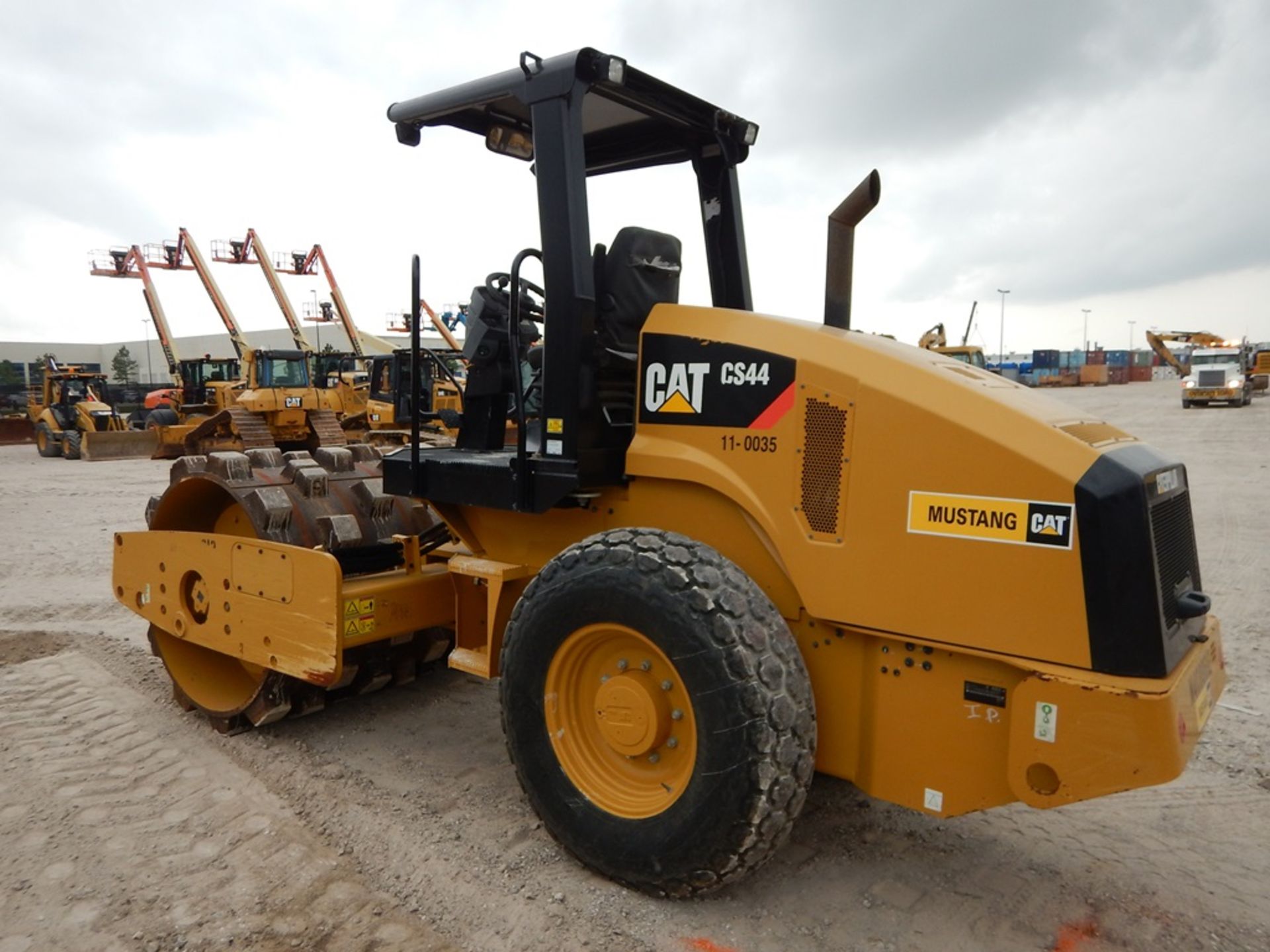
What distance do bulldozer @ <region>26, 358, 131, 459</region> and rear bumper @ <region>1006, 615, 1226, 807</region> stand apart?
22327 millimetres

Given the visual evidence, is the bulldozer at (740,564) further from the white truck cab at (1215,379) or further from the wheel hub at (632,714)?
the white truck cab at (1215,379)

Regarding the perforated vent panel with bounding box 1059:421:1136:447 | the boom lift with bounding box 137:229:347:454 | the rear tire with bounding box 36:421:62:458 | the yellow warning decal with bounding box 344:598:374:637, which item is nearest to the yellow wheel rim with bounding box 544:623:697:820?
the yellow warning decal with bounding box 344:598:374:637

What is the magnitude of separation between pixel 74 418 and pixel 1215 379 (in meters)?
32.7

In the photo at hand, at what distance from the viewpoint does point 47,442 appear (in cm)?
2222

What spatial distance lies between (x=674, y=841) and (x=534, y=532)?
1395 mm

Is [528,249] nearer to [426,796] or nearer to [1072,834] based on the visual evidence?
[426,796]

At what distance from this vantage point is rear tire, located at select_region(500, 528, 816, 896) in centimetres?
262

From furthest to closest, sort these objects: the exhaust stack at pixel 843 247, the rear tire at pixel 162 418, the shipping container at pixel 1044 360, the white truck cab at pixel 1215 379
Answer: the shipping container at pixel 1044 360
the white truck cab at pixel 1215 379
the rear tire at pixel 162 418
the exhaust stack at pixel 843 247

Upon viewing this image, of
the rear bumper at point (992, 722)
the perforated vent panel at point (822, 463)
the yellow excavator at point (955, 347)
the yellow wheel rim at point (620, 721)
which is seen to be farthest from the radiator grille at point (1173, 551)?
the yellow excavator at point (955, 347)

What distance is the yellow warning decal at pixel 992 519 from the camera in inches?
96.5

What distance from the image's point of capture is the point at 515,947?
2707 mm

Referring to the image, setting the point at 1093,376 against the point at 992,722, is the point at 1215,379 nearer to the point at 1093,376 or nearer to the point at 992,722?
the point at 1093,376

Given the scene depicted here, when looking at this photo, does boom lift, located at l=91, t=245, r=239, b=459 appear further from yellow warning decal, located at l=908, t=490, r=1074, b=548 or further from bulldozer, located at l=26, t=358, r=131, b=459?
yellow warning decal, located at l=908, t=490, r=1074, b=548

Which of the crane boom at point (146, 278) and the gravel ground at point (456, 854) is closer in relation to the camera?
the gravel ground at point (456, 854)
